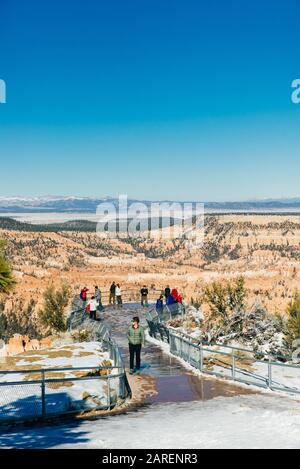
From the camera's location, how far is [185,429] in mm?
10836

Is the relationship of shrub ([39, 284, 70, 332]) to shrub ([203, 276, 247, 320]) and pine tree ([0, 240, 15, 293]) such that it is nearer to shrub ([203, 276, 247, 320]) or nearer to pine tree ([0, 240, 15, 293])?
shrub ([203, 276, 247, 320])

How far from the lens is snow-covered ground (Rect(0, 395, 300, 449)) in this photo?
979cm

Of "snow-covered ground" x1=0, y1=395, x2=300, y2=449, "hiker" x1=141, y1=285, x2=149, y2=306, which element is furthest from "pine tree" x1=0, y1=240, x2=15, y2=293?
"hiker" x1=141, y1=285, x2=149, y2=306

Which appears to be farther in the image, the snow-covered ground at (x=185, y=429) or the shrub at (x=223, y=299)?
the shrub at (x=223, y=299)

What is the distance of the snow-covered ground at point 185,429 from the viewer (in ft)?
32.1

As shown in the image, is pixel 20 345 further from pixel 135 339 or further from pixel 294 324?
pixel 135 339

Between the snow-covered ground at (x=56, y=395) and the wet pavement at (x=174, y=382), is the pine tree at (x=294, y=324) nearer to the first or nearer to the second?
the wet pavement at (x=174, y=382)

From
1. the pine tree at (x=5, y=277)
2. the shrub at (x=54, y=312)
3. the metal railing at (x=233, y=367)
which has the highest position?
the pine tree at (x=5, y=277)

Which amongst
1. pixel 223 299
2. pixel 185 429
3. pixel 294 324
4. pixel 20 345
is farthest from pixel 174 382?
pixel 20 345

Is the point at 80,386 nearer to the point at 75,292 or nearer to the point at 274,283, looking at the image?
the point at 75,292

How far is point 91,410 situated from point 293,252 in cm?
11444

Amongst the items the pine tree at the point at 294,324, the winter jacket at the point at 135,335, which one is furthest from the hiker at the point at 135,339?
the pine tree at the point at 294,324
